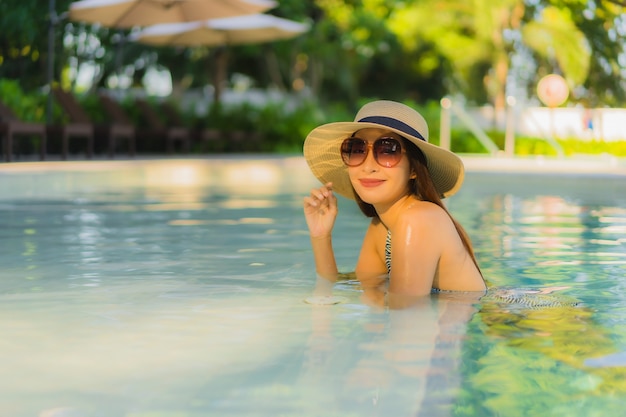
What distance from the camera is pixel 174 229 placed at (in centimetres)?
823

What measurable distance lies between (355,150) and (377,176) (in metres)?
0.14

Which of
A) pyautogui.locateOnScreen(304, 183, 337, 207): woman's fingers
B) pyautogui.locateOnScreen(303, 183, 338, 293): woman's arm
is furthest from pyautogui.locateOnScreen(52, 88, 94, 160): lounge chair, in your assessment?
pyautogui.locateOnScreen(304, 183, 337, 207): woman's fingers

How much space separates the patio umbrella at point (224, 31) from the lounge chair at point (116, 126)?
2.00 meters

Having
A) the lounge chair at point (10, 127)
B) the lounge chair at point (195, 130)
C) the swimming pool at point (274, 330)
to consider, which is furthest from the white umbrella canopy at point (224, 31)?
the swimming pool at point (274, 330)

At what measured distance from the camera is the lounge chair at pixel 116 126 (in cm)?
2008

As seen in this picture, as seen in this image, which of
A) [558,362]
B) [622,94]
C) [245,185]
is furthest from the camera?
[622,94]

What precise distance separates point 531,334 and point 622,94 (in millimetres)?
44411

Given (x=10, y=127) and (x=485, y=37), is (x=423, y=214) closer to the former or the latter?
(x=10, y=127)

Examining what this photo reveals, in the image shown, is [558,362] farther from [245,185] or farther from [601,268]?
[245,185]

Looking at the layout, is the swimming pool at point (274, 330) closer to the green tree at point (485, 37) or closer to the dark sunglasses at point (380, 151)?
the dark sunglasses at point (380, 151)

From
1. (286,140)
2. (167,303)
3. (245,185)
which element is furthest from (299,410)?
(286,140)

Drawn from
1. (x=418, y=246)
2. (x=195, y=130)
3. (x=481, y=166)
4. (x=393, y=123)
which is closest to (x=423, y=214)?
(x=418, y=246)

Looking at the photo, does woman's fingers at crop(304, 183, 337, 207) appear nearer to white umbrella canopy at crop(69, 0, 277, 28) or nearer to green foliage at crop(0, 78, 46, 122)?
white umbrella canopy at crop(69, 0, 277, 28)

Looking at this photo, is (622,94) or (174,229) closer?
(174,229)
